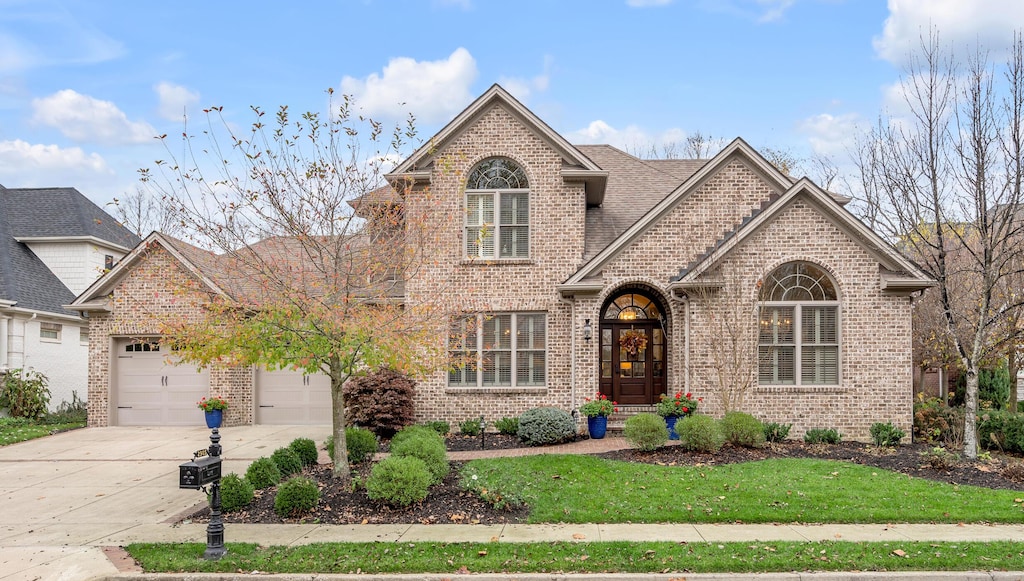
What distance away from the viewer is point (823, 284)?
14289 mm

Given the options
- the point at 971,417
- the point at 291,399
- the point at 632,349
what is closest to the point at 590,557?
the point at 971,417

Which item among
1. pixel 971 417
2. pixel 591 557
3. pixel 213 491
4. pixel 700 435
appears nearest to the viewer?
pixel 591 557

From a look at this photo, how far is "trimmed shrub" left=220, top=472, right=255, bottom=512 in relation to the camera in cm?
862

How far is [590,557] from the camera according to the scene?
6770 mm

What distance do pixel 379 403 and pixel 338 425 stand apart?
14.9ft

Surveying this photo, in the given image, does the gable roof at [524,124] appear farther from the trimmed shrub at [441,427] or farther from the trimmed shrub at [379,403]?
the trimmed shrub at [441,427]

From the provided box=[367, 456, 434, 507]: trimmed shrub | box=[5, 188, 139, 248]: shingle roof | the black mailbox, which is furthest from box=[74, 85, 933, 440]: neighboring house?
box=[5, 188, 139, 248]: shingle roof

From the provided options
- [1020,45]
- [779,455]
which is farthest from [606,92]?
[779,455]

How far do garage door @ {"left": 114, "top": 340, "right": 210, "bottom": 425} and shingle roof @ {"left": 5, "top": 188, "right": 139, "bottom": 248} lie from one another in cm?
723

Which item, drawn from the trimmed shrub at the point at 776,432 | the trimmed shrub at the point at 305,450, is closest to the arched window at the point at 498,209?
the trimmed shrub at the point at 305,450

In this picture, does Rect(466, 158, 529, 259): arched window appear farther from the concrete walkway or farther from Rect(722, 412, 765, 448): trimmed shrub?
the concrete walkway

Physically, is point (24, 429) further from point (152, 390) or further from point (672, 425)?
point (672, 425)

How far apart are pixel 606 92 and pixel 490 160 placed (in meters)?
4.77

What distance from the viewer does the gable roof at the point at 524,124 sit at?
15359 millimetres
